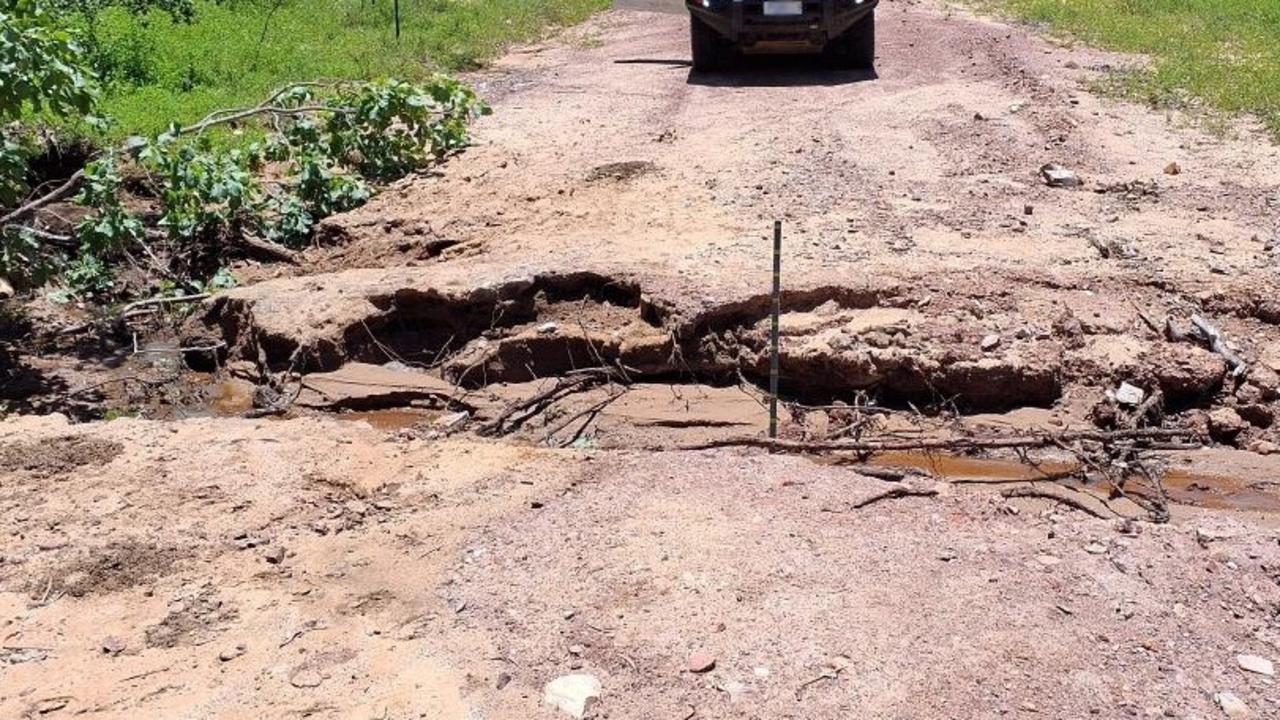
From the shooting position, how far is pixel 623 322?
268 inches

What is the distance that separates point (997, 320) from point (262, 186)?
5.46 meters

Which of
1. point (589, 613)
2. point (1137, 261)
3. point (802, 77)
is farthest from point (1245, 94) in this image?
point (589, 613)

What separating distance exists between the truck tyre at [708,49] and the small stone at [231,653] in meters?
10.0

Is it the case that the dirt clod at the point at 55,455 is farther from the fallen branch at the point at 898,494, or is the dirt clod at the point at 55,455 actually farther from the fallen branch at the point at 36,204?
the fallen branch at the point at 898,494

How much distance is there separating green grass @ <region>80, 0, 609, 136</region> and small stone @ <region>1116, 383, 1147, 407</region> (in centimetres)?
793

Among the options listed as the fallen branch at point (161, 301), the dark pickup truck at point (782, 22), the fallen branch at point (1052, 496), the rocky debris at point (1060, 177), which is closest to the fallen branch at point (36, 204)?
the fallen branch at point (161, 301)

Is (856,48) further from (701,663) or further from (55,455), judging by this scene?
(701,663)

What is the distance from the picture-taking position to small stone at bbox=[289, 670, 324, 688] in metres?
3.77

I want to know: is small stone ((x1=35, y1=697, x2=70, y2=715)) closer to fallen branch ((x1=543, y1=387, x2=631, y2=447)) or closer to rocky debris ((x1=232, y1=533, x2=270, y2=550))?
rocky debris ((x1=232, y1=533, x2=270, y2=550))

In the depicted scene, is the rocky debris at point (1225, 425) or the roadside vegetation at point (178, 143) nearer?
the rocky debris at point (1225, 425)

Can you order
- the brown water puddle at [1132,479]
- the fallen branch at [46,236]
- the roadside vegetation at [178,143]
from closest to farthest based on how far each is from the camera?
the brown water puddle at [1132,479] < the roadside vegetation at [178,143] < the fallen branch at [46,236]

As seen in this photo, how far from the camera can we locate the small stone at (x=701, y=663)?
374cm

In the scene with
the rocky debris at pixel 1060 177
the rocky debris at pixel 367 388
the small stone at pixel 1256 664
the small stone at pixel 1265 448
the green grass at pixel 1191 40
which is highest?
the green grass at pixel 1191 40

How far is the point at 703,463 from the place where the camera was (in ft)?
16.8
